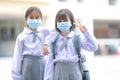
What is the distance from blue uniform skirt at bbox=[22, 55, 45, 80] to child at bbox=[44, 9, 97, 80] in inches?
26.7

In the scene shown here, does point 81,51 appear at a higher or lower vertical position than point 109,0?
lower

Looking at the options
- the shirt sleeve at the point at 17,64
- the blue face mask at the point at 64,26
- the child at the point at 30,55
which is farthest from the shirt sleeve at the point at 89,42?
the shirt sleeve at the point at 17,64

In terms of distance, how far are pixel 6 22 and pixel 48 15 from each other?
8.67 feet

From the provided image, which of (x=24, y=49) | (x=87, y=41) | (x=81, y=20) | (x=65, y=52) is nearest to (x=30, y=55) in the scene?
(x=24, y=49)

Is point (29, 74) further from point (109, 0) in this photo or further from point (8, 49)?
point (109, 0)

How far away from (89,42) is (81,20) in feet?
65.2

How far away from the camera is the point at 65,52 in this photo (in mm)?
4027

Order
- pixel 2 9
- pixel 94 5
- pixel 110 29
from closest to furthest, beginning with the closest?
pixel 2 9
pixel 94 5
pixel 110 29

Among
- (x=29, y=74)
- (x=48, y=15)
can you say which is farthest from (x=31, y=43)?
(x=48, y=15)

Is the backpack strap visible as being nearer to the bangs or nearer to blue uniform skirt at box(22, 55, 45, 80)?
the bangs

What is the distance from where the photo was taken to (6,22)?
2262cm

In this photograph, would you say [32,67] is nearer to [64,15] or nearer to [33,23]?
[33,23]

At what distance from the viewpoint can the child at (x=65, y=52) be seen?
3.99 m

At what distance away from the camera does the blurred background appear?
20625 millimetres
